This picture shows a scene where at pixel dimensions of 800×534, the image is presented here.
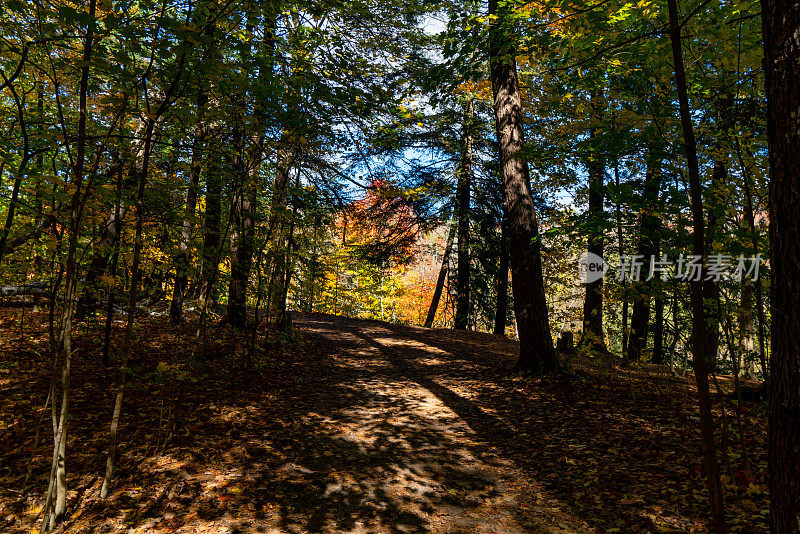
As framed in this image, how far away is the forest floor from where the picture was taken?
9.89 ft

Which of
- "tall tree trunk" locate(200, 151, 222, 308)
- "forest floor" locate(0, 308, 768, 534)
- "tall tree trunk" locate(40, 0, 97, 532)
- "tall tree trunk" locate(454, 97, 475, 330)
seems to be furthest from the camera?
"tall tree trunk" locate(454, 97, 475, 330)

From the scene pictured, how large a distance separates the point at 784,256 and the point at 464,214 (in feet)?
41.4

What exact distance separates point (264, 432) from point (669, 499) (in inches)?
155

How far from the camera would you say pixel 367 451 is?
423 centimetres

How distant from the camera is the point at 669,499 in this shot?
3129 mm

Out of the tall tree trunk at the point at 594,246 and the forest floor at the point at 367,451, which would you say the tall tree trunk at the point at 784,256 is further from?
the tall tree trunk at the point at 594,246

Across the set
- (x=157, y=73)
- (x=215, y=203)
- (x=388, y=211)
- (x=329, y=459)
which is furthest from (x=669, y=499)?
(x=388, y=211)

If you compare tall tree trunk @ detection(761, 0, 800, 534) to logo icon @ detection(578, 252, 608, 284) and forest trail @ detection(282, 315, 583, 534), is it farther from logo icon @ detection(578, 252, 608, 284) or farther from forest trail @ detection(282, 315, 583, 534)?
logo icon @ detection(578, 252, 608, 284)

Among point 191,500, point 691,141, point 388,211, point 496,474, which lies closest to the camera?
point 691,141

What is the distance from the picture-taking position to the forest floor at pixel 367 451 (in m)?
3.02

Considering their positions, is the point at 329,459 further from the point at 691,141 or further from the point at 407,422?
the point at 691,141

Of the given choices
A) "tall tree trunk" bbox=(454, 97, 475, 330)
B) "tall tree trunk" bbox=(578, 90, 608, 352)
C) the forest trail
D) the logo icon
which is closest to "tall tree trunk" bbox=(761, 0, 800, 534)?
the forest trail

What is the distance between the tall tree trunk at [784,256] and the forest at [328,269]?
10 mm

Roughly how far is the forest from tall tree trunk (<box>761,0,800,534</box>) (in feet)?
0.03
